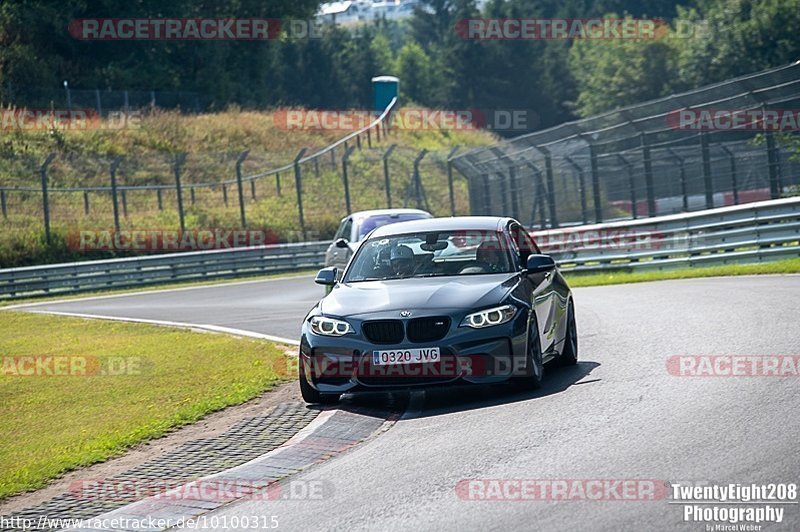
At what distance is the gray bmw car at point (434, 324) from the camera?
977cm

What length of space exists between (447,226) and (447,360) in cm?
220

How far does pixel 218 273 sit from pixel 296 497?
27248 millimetres

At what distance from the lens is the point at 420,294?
403 inches

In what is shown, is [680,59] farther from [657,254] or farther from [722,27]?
[657,254]

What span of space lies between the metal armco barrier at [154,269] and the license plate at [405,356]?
2177 cm

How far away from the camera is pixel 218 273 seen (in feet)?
112

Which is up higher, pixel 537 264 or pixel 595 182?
pixel 595 182

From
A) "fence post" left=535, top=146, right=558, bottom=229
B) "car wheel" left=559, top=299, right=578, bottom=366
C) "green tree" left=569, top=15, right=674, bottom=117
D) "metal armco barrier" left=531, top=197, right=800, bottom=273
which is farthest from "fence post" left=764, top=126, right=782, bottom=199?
"green tree" left=569, top=15, right=674, bottom=117

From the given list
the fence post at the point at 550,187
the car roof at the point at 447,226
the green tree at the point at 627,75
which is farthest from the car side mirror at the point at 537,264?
the green tree at the point at 627,75

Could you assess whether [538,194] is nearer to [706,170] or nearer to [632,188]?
[632,188]

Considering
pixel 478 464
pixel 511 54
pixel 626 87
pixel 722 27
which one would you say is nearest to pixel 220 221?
pixel 478 464

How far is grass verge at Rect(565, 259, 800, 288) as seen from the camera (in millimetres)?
20500

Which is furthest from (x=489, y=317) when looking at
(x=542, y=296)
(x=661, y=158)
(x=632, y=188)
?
(x=632, y=188)

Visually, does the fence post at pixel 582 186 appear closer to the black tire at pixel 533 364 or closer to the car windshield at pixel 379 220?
the car windshield at pixel 379 220
